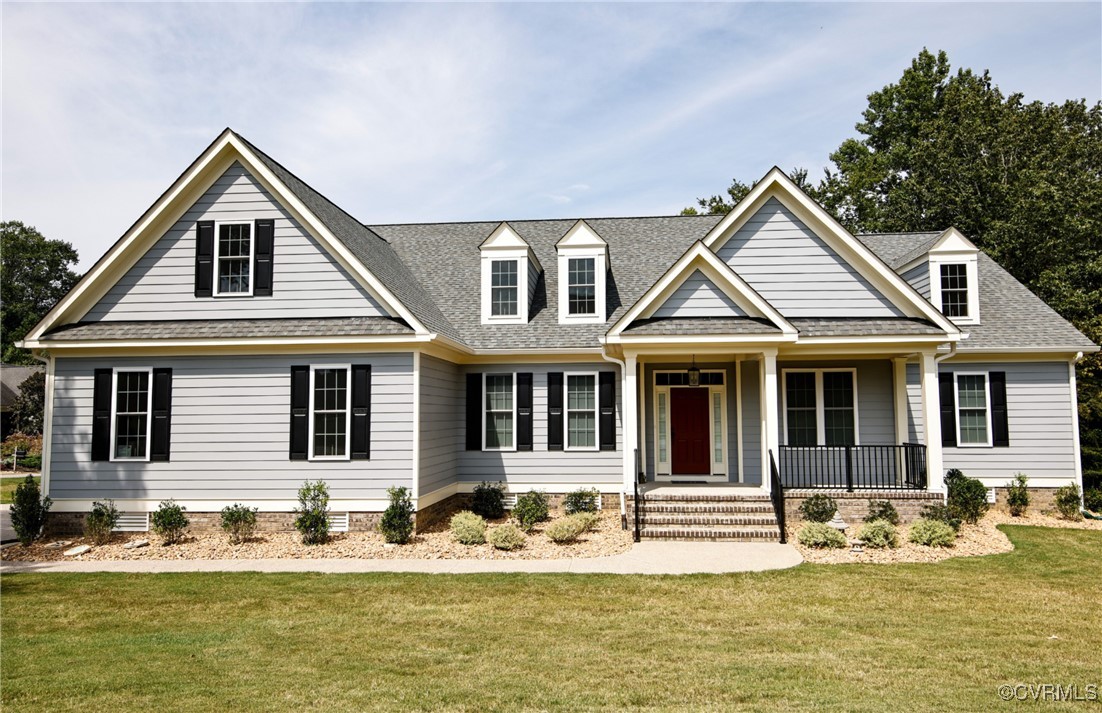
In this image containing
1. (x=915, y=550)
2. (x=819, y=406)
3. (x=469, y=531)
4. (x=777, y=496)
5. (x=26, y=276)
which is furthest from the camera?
(x=26, y=276)

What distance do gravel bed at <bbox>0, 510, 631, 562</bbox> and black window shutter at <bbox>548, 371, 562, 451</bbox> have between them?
2.85m

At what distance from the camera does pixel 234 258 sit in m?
14.5

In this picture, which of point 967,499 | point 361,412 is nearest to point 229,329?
point 361,412

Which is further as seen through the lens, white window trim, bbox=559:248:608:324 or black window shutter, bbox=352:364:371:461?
white window trim, bbox=559:248:608:324

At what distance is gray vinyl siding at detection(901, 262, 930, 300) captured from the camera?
17.3 metres

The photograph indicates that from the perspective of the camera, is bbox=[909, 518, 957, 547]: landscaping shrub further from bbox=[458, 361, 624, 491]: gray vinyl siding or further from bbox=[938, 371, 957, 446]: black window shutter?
bbox=[458, 361, 624, 491]: gray vinyl siding

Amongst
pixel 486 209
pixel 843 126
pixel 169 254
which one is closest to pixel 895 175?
pixel 843 126

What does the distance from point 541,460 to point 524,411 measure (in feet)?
3.97

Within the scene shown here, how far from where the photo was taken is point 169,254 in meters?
14.6

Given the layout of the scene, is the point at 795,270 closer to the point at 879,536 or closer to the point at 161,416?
the point at 879,536

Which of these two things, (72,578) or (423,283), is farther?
(423,283)

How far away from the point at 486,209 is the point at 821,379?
18790 millimetres

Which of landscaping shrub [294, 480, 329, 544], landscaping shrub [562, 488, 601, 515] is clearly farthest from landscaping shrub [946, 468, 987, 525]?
landscaping shrub [294, 480, 329, 544]

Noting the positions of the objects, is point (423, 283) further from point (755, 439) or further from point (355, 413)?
point (755, 439)
